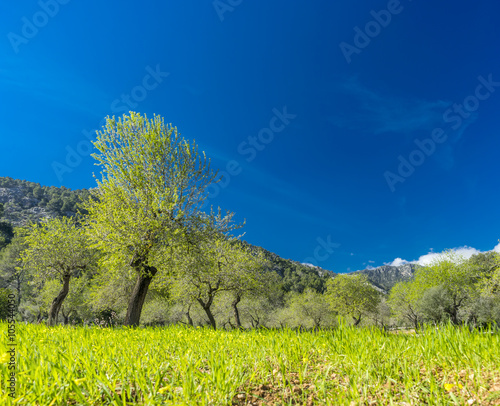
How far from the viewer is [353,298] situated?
61.1 m

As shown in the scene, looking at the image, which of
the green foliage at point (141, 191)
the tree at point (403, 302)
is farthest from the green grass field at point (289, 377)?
the tree at point (403, 302)

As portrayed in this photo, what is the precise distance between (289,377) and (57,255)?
98.4 feet

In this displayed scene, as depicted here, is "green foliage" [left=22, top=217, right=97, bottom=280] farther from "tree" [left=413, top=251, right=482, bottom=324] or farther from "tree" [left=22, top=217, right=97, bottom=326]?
"tree" [left=413, top=251, right=482, bottom=324]

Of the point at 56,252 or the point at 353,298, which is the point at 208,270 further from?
the point at 353,298

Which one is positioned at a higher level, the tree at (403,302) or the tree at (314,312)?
the tree at (403,302)

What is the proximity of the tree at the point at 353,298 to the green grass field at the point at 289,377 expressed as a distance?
62.2 m

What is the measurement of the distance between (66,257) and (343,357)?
30098mm

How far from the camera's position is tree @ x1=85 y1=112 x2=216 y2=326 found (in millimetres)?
16812

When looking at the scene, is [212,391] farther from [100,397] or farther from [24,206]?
[24,206]

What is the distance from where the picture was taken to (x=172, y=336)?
21.4 ft

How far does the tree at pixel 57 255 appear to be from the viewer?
85.7 ft

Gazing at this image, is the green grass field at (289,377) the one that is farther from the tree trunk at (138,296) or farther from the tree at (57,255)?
the tree at (57,255)

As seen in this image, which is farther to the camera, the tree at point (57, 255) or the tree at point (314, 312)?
the tree at point (314, 312)

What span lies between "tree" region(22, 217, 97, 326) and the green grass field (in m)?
26.7
